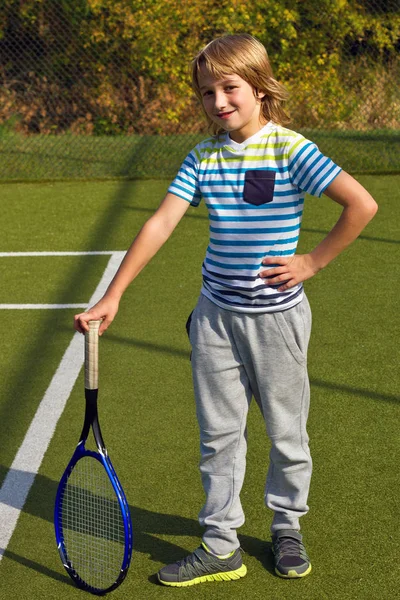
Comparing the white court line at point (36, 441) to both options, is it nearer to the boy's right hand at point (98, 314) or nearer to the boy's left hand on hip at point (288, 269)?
the boy's right hand at point (98, 314)

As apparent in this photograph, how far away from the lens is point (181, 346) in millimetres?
5652

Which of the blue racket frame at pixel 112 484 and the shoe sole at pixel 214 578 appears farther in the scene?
the shoe sole at pixel 214 578

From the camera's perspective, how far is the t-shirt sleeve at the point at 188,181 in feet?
10.1

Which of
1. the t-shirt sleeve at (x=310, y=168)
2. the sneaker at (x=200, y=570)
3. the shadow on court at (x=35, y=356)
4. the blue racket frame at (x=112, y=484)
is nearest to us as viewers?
the t-shirt sleeve at (x=310, y=168)

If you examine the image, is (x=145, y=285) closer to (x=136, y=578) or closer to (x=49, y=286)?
(x=49, y=286)

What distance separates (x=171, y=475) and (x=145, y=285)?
9.45 feet

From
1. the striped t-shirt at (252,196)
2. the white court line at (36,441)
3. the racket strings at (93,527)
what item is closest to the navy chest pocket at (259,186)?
the striped t-shirt at (252,196)

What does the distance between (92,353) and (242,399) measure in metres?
0.54

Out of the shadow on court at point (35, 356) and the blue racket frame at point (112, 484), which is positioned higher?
the blue racket frame at point (112, 484)

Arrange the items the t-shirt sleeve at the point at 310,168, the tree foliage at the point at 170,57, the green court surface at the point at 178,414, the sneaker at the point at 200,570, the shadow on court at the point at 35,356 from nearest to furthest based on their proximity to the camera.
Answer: the t-shirt sleeve at the point at 310,168, the sneaker at the point at 200,570, the green court surface at the point at 178,414, the shadow on court at the point at 35,356, the tree foliage at the point at 170,57

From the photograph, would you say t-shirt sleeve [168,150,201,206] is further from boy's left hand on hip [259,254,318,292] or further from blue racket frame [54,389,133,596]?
blue racket frame [54,389,133,596]

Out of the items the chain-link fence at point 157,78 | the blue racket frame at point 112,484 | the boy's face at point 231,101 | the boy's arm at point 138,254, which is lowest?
the chain-link fence at point 157,78

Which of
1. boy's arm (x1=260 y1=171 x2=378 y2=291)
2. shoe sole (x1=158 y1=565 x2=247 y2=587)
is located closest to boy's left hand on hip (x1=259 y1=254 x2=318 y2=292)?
boy's arm (x1=260 y1=171 x2=378 y2=291)

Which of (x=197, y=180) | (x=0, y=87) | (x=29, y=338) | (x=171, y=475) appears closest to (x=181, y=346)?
(x=29, y=338)
